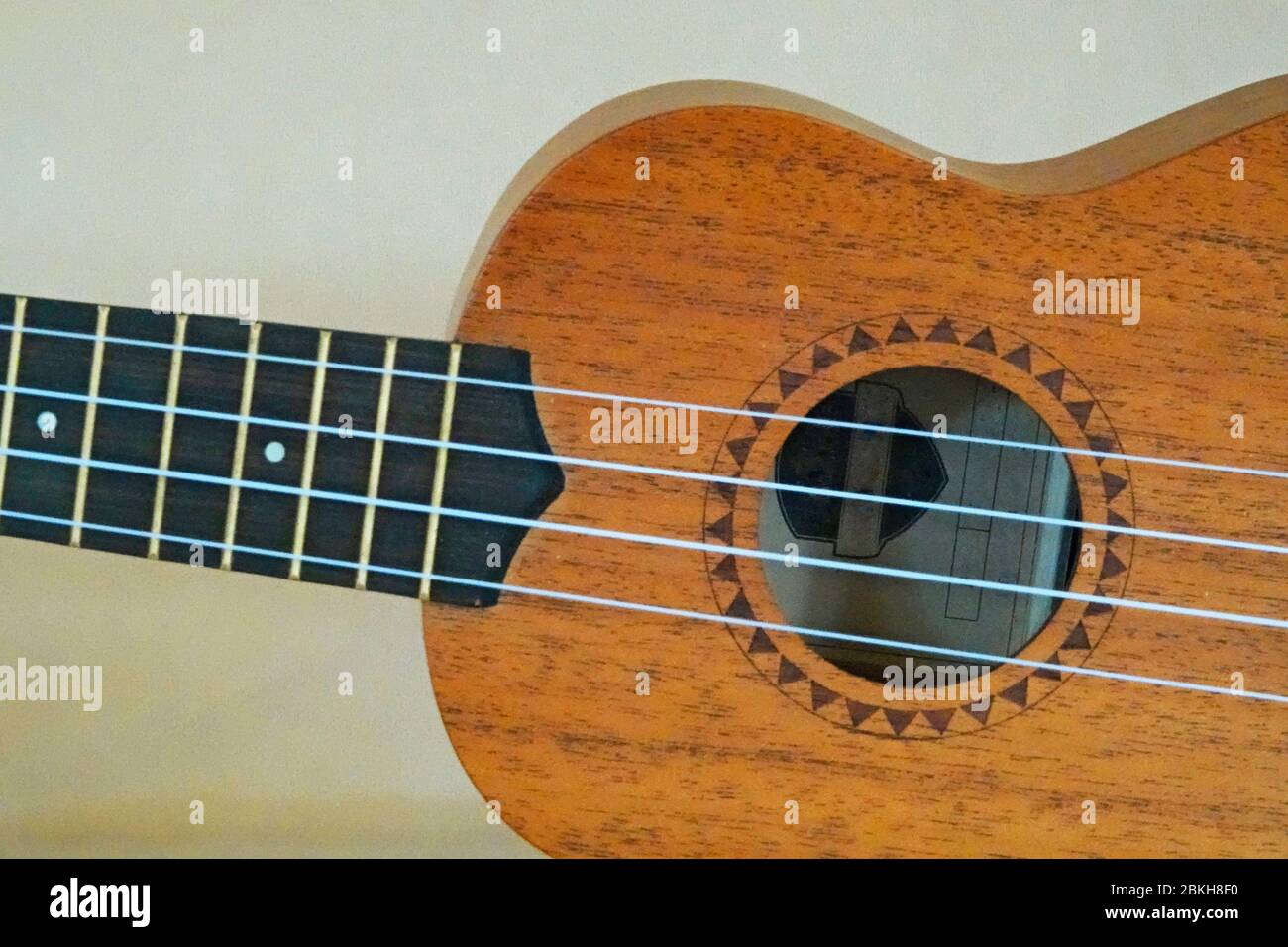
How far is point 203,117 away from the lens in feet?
2.97

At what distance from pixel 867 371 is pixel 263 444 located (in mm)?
374

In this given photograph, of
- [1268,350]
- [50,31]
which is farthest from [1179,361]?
[50,31]

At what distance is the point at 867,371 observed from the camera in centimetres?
71

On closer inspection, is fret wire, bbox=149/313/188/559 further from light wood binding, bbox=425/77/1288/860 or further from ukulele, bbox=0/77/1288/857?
light wood binding, bbox=425/77/1288/860

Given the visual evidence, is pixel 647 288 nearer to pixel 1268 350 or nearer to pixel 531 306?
pixel 531 306

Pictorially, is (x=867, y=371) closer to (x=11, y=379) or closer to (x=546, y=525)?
(x=546, y=525)

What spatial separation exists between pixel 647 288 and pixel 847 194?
14 centimetres

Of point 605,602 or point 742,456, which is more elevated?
point 742,456

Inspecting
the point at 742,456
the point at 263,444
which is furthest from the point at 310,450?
the point at 742,456

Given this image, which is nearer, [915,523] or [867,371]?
[867,371]

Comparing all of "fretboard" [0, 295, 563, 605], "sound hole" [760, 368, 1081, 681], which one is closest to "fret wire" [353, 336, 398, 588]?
"fretboard" [0, 295, 563, 605]

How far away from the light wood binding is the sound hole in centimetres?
11

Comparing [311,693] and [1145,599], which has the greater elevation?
[1145,599]

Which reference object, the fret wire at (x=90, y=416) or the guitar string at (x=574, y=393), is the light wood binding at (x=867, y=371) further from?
the fret wire at (x=90, y=416)
